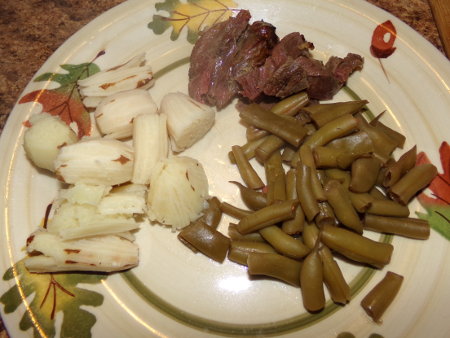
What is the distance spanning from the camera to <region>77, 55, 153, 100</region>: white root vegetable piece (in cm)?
287

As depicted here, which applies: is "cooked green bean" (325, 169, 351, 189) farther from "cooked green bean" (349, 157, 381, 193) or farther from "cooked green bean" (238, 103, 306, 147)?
"cooked green bean" (238, 103, 306, 147)

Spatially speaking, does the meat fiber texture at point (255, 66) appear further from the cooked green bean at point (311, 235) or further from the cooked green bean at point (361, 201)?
the cooked green bean at point (311, 235)

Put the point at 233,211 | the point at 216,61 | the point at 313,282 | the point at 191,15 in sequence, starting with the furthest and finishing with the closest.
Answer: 1. the point at 191,15
2. the point at 216,61
3. the point at 233,211
4. the point at 313,282

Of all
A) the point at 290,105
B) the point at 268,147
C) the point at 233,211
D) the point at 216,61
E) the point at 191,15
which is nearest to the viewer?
the point at 233,211

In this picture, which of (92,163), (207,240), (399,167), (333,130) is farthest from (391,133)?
(92,163)

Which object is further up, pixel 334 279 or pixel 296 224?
pixel 296 224

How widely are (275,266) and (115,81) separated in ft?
5.12

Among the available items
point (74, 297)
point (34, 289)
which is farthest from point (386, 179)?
point (34, 289)

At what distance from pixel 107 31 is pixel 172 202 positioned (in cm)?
148

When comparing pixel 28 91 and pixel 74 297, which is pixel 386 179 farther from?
pixel 28 91

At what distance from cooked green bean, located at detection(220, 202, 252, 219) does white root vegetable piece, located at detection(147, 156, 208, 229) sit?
128 millimetres

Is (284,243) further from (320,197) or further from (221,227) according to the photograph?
(221,227)

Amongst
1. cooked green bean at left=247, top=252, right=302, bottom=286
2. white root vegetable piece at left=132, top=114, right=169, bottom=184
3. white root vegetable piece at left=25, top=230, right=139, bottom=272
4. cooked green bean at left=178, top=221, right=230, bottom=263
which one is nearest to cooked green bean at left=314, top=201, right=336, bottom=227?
cooked green bean at left=247, top=252, right=302, bottom=286

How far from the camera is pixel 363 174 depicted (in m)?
2.38
